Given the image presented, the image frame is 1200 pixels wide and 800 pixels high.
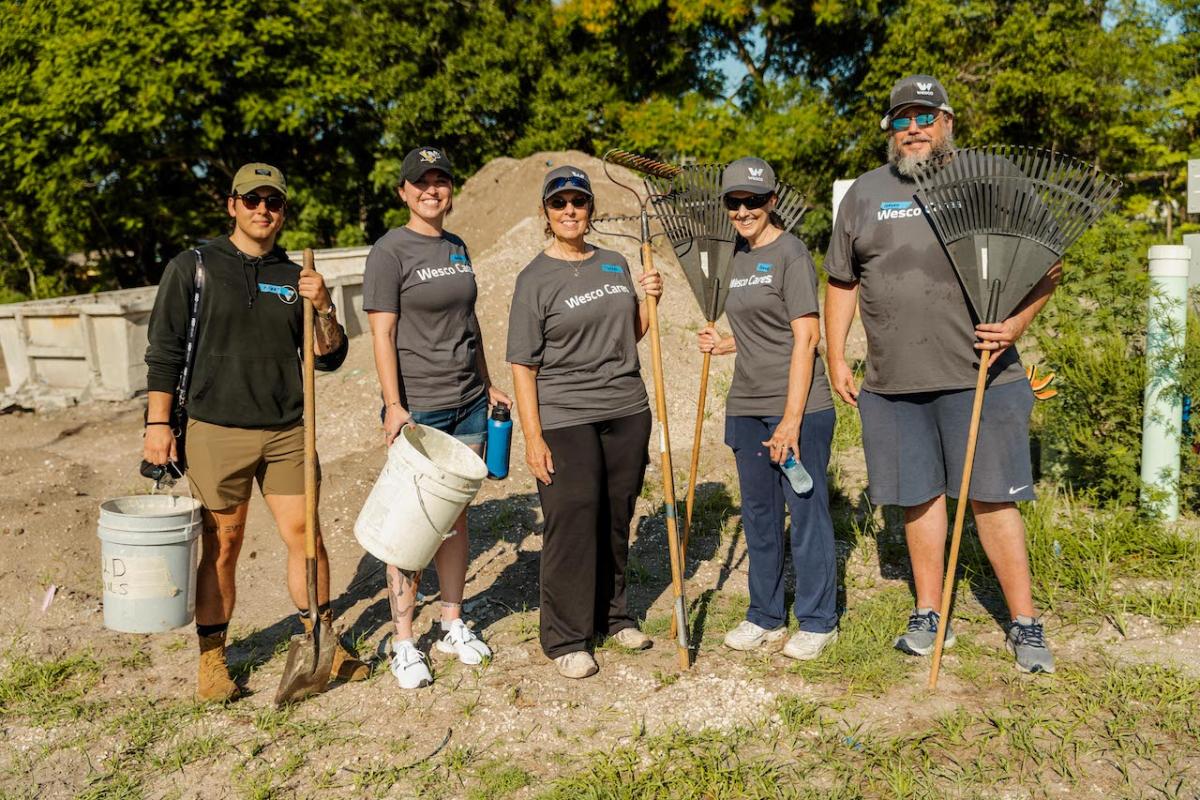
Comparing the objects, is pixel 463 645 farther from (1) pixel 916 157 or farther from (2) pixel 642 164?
(1) pixel 916 157

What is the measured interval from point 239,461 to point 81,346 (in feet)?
24.6

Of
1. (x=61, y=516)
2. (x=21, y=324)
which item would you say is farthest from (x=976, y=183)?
→ (x=21, y=324)

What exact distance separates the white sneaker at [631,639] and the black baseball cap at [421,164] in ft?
6.15

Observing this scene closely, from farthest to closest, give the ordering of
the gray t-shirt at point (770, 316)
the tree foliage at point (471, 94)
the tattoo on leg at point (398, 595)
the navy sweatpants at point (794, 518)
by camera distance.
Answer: the tree foliage at point (471, 94) < the tattoo on leg at point (398, 595) < the navy sweatpants at point (794, 518) < the gray t-shirt at point (770, 316)

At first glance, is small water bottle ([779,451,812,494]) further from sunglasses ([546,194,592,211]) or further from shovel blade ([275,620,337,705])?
shovel blade ([275,620,337,705])

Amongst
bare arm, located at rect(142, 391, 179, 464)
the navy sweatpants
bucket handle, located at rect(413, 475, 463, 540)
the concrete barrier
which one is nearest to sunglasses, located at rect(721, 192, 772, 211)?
the navy sweatpants

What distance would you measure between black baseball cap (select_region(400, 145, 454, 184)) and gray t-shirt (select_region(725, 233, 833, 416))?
1.15 m

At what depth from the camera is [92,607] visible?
191 inches

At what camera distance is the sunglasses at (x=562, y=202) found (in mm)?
3578

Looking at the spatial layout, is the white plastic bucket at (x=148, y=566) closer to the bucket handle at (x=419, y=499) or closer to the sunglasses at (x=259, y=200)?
the bucket handle at (x=419, y=499)

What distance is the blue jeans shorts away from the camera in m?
3.83

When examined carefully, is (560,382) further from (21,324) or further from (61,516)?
(21,324)

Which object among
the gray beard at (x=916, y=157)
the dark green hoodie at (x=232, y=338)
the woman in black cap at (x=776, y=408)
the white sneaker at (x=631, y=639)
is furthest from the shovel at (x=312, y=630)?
the gray beard at (x=916, y=157)

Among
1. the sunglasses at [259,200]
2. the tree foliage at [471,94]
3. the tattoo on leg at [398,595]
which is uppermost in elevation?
the tree foliage at [471,94]
